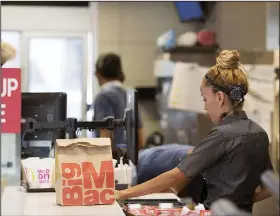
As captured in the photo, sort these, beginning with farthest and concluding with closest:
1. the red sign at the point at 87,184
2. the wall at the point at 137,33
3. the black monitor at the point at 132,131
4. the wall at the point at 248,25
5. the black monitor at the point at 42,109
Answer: the wall at the point at 137,33 → the wall at the point at 248,25 → the black monitor at the point at 42,109 → the black monitor at the point at 132,131 → the red sign at the point at 87,184

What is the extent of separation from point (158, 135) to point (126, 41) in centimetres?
120

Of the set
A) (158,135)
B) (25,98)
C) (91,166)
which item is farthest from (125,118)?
(158,135)

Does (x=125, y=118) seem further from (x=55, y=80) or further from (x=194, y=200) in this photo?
(x=55, y=80)

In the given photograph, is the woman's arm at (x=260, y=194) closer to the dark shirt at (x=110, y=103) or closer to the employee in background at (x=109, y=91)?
the employee in background at (x=109, y=91)

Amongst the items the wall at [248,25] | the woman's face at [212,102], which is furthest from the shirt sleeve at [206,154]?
the wall at [248,25]

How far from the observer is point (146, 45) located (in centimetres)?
779

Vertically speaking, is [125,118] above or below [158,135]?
above

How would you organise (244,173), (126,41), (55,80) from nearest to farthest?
1. (244,173)
2. (126,41)
3. (55,80)

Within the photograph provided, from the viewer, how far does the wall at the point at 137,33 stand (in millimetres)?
7684

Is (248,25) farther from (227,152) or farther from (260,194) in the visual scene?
(227,152)

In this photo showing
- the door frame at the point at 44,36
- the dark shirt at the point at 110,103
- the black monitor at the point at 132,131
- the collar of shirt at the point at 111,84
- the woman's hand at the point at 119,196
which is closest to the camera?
the woman's hand at the point at 119,196

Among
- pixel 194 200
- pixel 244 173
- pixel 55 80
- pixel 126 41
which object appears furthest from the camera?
pixel 55 80

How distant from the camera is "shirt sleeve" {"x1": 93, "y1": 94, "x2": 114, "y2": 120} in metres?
4.63

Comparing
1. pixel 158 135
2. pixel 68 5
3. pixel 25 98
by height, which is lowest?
pixel 158 135
